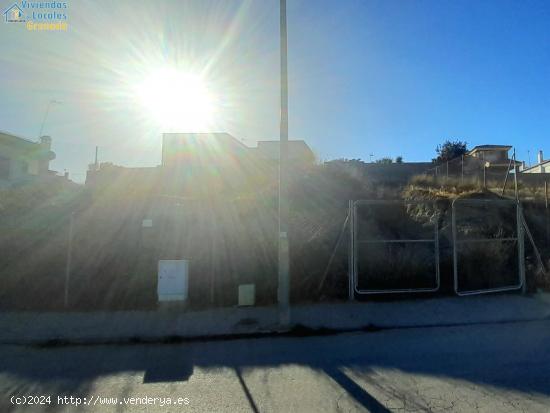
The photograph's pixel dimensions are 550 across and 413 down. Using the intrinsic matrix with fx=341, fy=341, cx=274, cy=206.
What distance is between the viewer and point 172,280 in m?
7.50

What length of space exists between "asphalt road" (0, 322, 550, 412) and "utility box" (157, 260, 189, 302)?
181 centimetres

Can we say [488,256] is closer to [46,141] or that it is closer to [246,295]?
[246,295]

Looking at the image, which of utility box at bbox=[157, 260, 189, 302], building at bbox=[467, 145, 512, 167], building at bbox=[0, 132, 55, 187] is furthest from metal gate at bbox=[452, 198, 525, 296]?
building at bbox=[0, 132, 55, 187]

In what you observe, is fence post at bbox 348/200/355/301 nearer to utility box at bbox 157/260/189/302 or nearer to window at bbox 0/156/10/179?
utility box at bbox 157/260/189/302

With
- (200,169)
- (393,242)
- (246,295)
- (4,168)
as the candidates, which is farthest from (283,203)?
(4,168)

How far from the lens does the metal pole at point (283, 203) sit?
6488 mm

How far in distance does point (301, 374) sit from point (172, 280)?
4.03 m

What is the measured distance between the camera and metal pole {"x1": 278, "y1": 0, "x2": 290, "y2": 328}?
6488 millimetres

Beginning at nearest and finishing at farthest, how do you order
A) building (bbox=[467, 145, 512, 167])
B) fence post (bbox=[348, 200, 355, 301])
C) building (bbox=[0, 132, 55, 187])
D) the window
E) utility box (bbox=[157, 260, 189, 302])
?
utility box (bbox=[157, 260, 189, 302]) → fence post (bbox=[348, 200, 355, 301]) → the window → building (bbox=[0, 132, 55, 187]) → building (bbox=[467, 145, 512, 167])

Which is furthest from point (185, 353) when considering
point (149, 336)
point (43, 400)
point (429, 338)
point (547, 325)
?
point (547, 325)

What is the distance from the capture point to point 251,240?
28.4ft

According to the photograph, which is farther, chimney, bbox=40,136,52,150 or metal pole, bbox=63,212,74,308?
chimney, bbox=40,136,52,150

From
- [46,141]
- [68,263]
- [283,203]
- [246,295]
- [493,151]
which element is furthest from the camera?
[493,151]

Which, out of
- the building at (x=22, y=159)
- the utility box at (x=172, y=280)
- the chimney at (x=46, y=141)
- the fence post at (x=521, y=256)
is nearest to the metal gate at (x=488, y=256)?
the fence post at (x=521, y=256)
